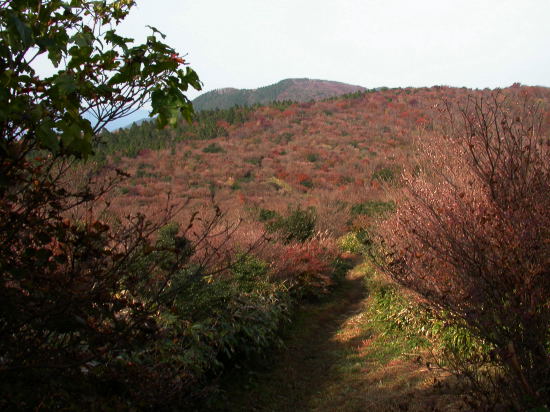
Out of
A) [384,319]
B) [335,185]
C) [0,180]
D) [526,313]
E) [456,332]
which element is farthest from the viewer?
[335,185]

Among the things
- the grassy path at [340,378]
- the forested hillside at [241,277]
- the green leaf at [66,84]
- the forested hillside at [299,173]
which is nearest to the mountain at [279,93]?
the forested hillside at [299,173]

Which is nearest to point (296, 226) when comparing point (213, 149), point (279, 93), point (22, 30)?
point (22, 30)

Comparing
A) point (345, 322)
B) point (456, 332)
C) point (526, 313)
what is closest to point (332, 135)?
point (345, 322)

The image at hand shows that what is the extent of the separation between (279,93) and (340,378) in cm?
10253

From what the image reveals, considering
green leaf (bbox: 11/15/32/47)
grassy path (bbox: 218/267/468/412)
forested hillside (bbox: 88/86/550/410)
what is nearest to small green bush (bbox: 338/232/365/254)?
forested hillside (bbox: 88/86/550/410)

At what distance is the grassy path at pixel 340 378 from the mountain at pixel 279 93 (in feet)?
295

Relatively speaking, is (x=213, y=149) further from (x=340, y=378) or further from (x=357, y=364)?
(x=340, y=378)

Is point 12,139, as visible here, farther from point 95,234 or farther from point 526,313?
point 526,313

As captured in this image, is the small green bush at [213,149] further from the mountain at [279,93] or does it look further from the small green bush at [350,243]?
the mountain at [279,93]

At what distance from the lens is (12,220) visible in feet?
6.64

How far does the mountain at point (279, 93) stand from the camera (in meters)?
98.9

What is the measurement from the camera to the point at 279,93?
105 metres

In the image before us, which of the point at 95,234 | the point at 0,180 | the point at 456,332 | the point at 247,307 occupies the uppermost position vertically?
the point at 0,180

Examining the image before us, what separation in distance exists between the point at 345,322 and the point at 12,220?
7874 mm
